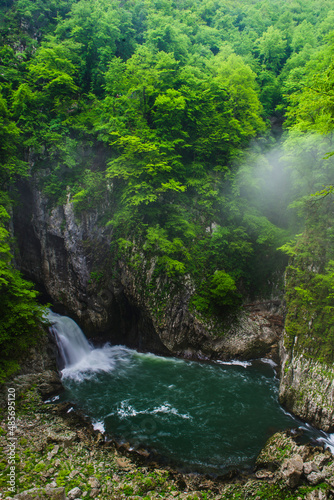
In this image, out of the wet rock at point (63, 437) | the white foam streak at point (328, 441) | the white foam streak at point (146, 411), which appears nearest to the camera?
the wet rock at point (63, 437)

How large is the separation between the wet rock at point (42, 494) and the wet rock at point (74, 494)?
284 mm

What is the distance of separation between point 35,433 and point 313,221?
43.7ft

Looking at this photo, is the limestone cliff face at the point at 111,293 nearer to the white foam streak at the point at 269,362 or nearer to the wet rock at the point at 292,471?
the white foam streak at the point at 269,362

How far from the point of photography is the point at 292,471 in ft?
23.0

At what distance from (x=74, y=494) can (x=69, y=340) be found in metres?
8.32

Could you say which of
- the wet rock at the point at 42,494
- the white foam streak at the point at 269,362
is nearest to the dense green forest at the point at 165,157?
the white foam streak at the point at 269,362

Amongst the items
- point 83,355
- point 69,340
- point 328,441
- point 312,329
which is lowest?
point 83,355

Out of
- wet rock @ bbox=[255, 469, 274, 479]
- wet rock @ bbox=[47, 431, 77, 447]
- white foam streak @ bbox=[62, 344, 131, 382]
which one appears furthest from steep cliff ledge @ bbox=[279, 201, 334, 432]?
white foam streak @ bbox=[62, 344, 131, 382]

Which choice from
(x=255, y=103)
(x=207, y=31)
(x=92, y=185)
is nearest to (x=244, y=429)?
(x=92, y=185)

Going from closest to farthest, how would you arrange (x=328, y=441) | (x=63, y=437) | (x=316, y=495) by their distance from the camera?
(x=316, y=495), (x=63, y=437), (x=328, y=441)

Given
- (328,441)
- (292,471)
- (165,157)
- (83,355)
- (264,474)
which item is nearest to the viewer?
(292,471)

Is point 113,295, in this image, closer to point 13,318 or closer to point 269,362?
point 13,318

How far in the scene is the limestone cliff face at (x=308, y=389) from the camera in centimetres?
888

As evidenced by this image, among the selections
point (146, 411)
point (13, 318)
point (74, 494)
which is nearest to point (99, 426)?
point (146, 411)
